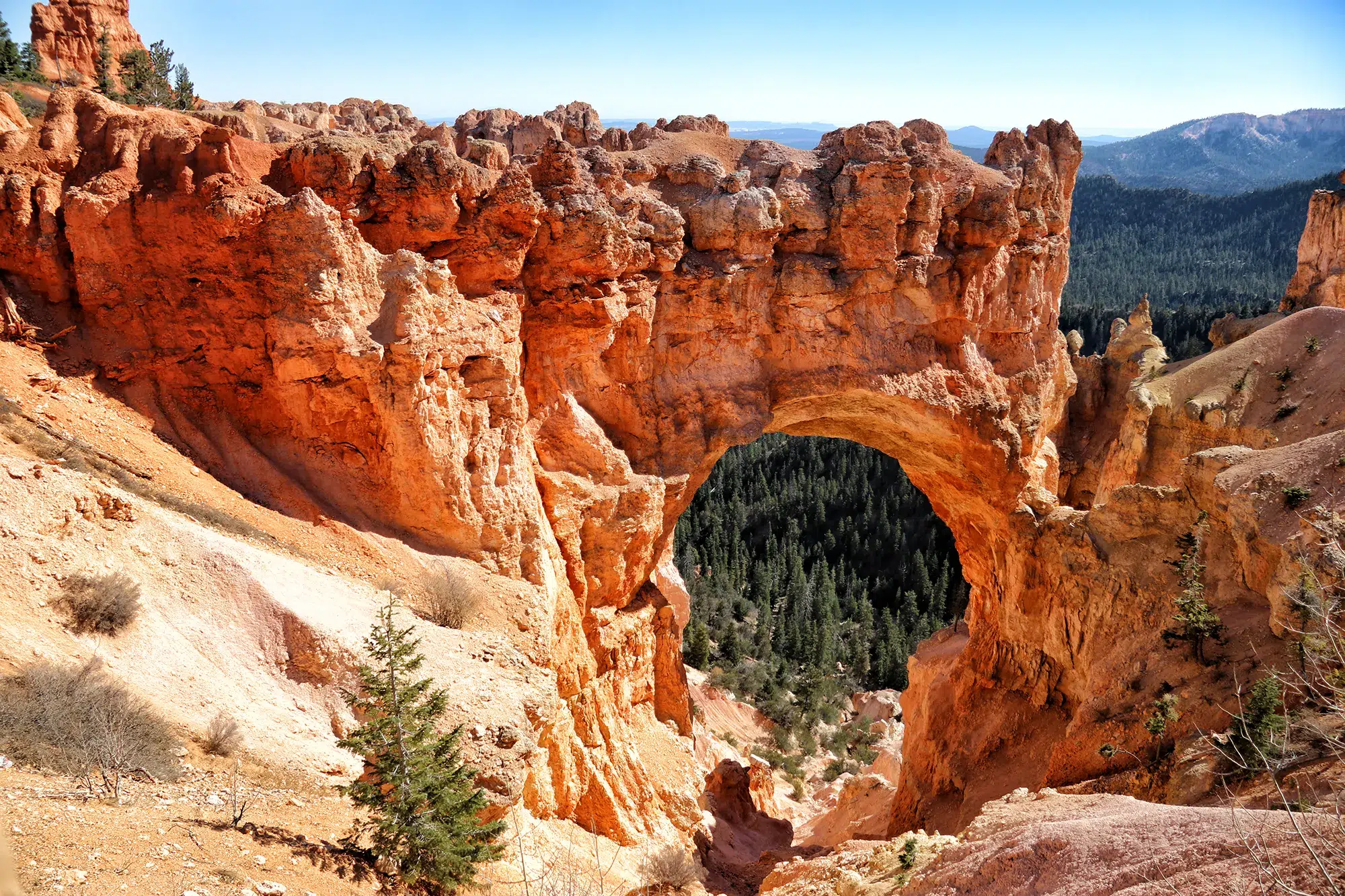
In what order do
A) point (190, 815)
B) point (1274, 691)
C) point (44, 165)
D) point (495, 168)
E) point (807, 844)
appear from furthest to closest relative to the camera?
point (807, 844) → point (495, 168) → point (44, 165) → point (1274, 691) → point (190, 815)

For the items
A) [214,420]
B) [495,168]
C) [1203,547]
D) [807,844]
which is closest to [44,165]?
[214,420]

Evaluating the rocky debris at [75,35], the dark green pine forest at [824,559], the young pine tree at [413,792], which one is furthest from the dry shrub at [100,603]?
the rocky debris at [75,35]

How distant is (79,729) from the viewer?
8.16 m

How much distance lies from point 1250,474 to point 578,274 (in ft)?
40.5

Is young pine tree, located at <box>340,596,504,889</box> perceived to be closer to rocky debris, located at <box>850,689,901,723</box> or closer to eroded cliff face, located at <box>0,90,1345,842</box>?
eroded cliff face, located at <box>0,90,1345,842</box>

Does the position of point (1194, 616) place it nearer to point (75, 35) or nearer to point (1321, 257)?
point (1321, 257)

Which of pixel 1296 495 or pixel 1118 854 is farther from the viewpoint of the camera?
pixel 1296 495

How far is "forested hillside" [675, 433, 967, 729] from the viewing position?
39406 millimetres

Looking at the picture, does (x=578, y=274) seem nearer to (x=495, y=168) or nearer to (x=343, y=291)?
(x=495, y=168)

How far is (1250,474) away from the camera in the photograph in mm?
14867

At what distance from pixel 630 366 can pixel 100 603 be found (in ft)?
37.9

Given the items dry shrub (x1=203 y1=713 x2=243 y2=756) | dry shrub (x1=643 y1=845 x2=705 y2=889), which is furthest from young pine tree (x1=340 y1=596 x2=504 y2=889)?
dry shrub (x1=643 y1=845 x2=705 y2=889)

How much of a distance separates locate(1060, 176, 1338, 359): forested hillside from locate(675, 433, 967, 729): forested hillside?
26.4 m

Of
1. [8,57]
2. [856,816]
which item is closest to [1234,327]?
[856,816]
